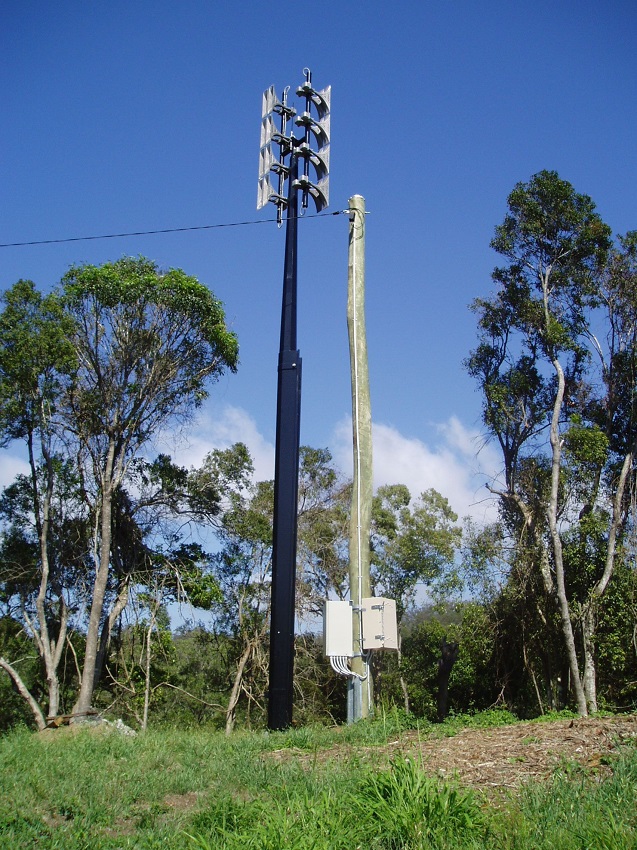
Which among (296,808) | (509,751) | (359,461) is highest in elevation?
(359,461)

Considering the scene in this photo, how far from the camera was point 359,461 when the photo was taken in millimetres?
8016

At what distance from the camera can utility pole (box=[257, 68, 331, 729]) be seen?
679 cm

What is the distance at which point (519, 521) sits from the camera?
51.9 ft

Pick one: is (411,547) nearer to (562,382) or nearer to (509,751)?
(562,382)

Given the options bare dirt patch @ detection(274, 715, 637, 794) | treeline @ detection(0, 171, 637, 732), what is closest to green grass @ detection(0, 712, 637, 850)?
bare dirt patch @ detection(274, 715, 637, 794)

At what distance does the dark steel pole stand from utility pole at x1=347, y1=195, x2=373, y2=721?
644 mm

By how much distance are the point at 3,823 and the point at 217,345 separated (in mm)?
13645

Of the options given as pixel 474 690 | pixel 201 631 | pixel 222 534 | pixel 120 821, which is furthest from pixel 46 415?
pixel 120 821

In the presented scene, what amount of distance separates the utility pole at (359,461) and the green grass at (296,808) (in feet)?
8.22

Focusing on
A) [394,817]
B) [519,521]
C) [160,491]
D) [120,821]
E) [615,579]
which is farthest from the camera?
[160,491]

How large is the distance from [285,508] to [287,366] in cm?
150

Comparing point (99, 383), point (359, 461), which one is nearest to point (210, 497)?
point (99, 383)

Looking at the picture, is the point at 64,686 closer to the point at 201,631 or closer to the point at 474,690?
the point at 201,631

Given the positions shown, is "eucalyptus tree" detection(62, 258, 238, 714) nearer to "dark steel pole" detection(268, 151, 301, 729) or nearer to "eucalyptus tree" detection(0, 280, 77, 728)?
"eucalyptus tree" detection(0, 280, 77, 728)
